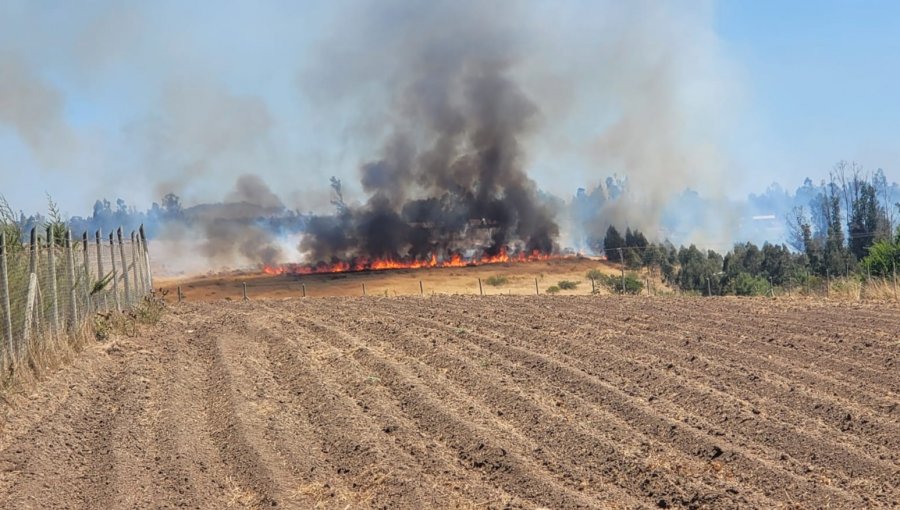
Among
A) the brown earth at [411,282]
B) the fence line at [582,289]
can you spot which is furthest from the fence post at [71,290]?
the brown earth at [411,282]

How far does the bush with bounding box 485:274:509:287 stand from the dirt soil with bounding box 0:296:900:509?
2577 centimetres

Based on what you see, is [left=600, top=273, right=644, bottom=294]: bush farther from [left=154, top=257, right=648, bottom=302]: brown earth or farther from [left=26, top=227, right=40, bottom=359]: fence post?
[left=26, top=227, right=40, bottom=359]: fence post

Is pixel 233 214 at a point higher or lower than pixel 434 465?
higher

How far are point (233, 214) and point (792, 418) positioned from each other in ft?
250

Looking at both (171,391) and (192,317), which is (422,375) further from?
(192,317)

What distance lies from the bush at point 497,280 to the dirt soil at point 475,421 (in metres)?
25.8

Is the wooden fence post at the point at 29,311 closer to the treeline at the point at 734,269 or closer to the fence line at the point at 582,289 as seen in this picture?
the fence line at the point at 582,289

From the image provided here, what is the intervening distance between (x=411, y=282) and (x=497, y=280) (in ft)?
14.3

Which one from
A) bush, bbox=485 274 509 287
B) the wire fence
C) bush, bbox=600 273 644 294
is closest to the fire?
bush, bbox=485 274 509 287

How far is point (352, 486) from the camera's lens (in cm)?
702

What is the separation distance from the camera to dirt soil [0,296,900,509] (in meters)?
6.82

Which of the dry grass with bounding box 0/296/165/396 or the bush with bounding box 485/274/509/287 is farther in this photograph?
the bush with bounding box 485/274/509/287

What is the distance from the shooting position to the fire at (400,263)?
5566cm

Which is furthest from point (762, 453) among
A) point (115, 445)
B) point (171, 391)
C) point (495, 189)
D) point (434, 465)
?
point (495, 189)
